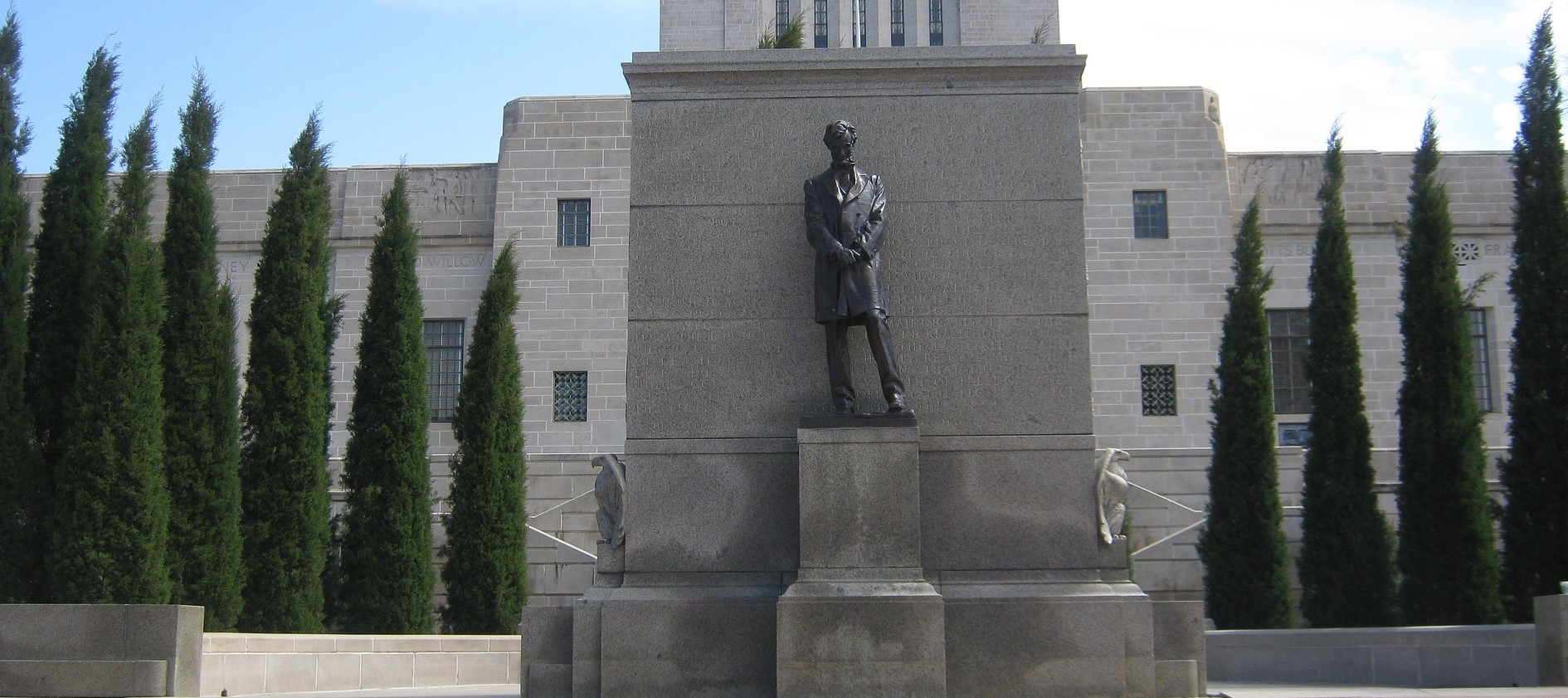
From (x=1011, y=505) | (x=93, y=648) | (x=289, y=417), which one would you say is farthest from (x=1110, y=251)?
(x=93, y=648)

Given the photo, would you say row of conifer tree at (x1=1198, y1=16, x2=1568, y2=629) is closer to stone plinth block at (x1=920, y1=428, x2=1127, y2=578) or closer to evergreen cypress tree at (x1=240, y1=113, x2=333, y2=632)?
stone plinth block at (x1=920, y1=428, x2=1127, y2=578)

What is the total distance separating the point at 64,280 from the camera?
59.2 feet

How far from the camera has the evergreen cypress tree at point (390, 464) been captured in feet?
63.4

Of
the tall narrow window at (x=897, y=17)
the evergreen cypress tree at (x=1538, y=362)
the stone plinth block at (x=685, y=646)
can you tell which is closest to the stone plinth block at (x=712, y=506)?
the stone plinth block at (x=685, y=646)

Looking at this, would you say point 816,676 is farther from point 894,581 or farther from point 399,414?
→ point 399,414

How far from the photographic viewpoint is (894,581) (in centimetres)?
1008

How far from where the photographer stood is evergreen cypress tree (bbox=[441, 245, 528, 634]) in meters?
20.5

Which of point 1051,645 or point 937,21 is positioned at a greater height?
point 937,21

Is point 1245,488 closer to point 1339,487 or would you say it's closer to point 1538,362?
point 1339,487

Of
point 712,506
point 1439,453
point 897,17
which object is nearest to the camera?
point 712,506

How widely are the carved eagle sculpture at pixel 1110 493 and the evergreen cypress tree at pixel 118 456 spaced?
34.6 feet

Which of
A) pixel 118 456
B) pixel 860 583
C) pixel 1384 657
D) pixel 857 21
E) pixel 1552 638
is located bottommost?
pixel 1384 657

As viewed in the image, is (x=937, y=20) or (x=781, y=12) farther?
(x=937, y=20)

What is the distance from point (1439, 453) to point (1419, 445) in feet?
0.87
